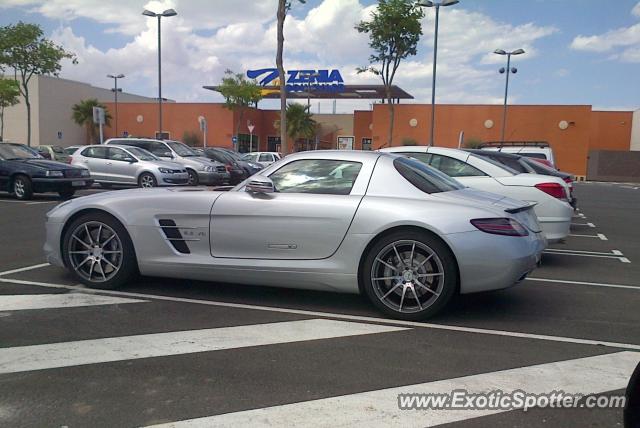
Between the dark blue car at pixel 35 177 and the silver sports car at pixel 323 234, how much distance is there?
902 cm

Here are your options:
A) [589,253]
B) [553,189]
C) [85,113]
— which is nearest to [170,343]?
[553,189]

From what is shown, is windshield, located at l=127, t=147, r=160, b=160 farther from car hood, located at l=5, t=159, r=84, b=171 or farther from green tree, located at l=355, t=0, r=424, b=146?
green tree, located at l=355, t=0, r=424, b=146

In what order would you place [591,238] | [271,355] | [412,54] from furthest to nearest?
[412,54] < [591,238] < [271,355]

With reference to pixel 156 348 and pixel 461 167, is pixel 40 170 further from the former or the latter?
pixel 156 348

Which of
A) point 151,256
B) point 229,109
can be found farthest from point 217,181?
point 229,109

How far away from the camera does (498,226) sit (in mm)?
4605

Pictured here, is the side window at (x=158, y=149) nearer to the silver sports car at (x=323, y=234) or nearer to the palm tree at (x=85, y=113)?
the silver sports car at (x=323, y=234)

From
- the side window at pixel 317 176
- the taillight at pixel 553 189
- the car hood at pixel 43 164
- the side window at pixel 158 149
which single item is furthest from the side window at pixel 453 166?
the side window at pixel 158 149

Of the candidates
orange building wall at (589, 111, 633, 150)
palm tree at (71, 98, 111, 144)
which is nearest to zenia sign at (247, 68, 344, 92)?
palm tree at (71, 98, 111, 144)

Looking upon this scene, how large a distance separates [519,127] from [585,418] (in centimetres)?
4188

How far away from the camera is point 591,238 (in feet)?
33.6

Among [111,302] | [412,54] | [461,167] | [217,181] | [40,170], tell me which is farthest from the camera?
[412,54]

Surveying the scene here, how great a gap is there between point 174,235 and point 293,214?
1.21 m

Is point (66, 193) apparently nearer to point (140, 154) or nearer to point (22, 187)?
point (22, 187)
